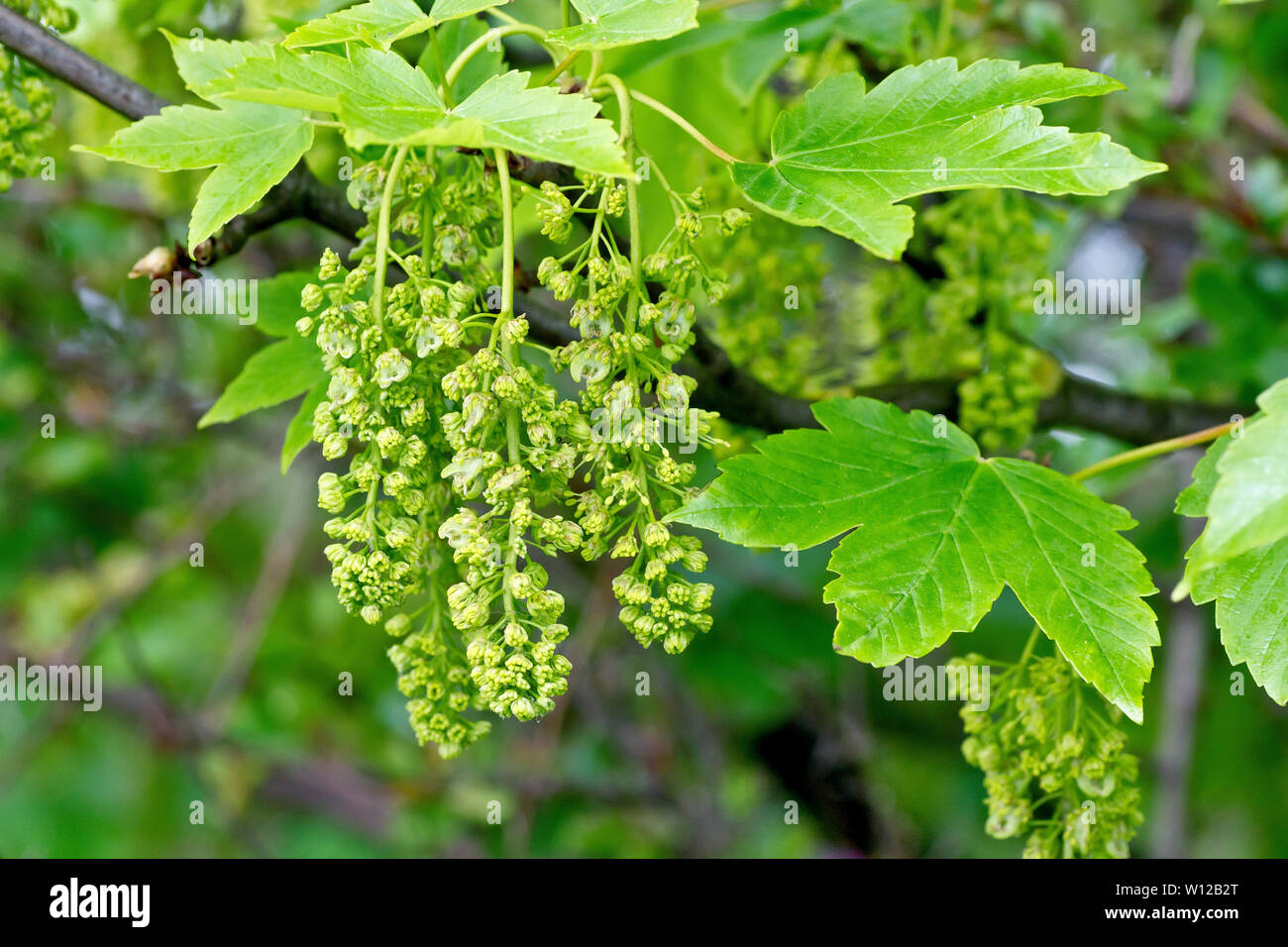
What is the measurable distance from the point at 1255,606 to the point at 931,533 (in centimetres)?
31

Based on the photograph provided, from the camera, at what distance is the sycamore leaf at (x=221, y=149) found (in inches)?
40.6

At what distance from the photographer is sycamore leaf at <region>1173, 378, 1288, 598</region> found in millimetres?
851

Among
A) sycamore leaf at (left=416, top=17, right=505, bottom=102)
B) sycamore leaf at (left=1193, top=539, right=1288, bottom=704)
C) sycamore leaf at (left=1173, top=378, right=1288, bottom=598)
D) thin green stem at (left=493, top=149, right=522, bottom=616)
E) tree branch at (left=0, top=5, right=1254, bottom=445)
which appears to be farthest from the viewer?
sycamore leaf at (left=416, top=17, right=505, bottom=102)

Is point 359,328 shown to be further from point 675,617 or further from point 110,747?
point 110,747

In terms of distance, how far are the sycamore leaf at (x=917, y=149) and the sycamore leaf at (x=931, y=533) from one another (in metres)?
0.26

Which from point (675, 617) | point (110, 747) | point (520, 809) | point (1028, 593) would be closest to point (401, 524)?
point (675, 617)

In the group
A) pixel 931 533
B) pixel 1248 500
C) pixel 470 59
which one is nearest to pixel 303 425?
pixel 470 59

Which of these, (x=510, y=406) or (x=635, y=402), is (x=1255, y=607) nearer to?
(x=635, y=402)

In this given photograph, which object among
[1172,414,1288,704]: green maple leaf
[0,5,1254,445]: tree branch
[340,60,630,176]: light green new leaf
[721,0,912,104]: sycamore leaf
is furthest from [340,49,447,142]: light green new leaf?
[1172,414,1288,704]: green maple leaf

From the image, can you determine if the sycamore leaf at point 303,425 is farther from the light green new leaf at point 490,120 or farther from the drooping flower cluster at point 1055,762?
the drooping flower cluster at point 1055,762

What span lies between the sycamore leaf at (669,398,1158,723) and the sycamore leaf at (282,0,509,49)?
0.51 m

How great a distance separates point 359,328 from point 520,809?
220 centimetres

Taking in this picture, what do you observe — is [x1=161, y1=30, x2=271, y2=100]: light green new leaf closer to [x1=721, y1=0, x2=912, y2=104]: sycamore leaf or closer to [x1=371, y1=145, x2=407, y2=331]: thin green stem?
[x1=371, y1=145, x2=407, y2=331]: thin green stem

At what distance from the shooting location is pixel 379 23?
1061mm
